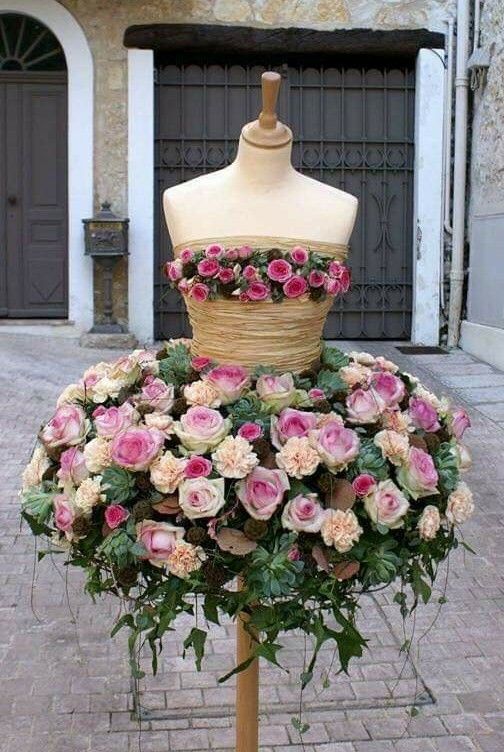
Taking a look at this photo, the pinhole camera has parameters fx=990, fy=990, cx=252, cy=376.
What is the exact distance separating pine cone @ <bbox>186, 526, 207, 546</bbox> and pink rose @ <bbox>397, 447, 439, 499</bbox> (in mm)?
383

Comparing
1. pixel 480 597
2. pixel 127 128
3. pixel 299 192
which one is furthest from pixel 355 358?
pixel 127 128

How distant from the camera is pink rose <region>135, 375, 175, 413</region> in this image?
1.94 m

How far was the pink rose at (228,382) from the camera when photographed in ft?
6.25

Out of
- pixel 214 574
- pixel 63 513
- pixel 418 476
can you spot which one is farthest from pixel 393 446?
pixel 63 513

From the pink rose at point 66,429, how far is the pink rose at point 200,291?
331 mm

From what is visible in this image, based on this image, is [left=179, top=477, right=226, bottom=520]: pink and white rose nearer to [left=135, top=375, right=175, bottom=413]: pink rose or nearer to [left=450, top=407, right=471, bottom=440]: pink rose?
[left=135, top=375, right=175, bottom=413]: pink rose

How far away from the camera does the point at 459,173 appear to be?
8.36 metres

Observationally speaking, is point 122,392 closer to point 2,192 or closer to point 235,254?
point 235,254

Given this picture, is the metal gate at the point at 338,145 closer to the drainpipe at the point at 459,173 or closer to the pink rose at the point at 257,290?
the drainpipe at the point at 459,173

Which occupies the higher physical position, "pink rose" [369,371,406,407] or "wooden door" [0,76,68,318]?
"wooden door" [0,76,68,318]

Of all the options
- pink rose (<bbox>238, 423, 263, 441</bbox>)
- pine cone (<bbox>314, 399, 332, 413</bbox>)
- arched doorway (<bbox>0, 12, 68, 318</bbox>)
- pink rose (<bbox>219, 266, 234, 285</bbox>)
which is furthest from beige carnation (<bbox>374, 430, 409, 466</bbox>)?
arched doorway (<bbox>0, 12, 68, 318</bbox>)

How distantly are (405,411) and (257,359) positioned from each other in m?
0.32

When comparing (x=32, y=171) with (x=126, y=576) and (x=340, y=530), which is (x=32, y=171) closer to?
(x=126, y=576)

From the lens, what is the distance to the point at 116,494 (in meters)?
1.81
